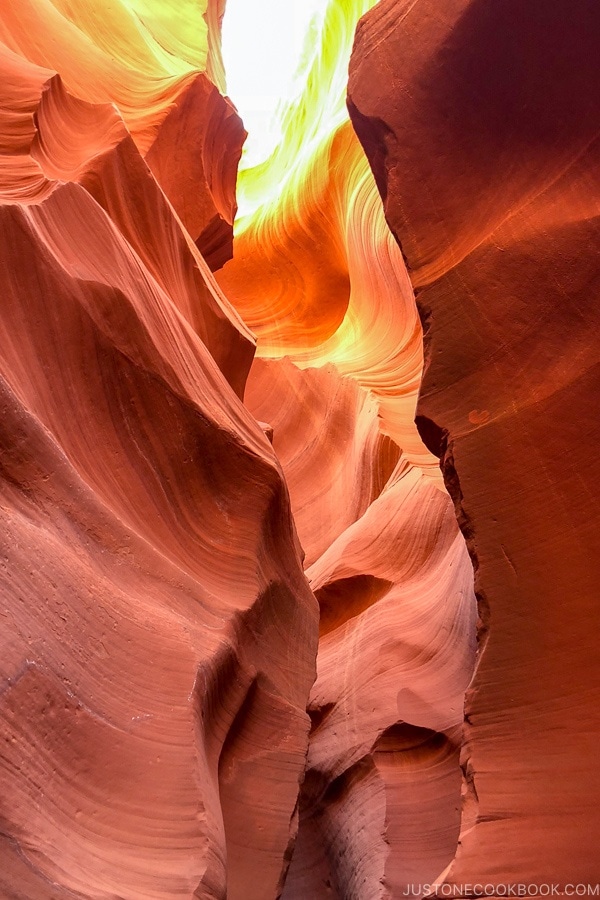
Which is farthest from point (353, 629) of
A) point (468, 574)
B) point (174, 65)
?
point (174, 65)

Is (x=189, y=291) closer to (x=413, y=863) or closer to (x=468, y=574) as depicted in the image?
(x=468, y=574)

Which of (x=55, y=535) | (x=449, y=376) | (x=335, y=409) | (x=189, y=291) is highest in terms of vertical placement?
(x=55, y=535)

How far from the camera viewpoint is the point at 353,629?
4348 mm

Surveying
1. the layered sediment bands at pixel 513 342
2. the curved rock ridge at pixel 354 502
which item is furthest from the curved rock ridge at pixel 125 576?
the curved rock ridge at pixel 354 502

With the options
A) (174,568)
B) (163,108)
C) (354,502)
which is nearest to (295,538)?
(174,568)

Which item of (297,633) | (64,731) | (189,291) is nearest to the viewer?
(64,731)

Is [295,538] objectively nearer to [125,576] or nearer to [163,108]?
[125,576]

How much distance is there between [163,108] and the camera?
16.9 feet

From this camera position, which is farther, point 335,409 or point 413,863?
point 335,409

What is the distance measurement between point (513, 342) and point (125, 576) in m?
1.37

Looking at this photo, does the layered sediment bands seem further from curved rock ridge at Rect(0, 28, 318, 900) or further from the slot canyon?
curved rock ridge at Rect(0, 28, 318, 900)

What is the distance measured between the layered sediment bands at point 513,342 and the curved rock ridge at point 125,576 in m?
0.72

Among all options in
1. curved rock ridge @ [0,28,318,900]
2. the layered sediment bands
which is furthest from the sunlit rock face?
the layered sediment bands

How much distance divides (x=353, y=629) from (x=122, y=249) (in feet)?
7.87
